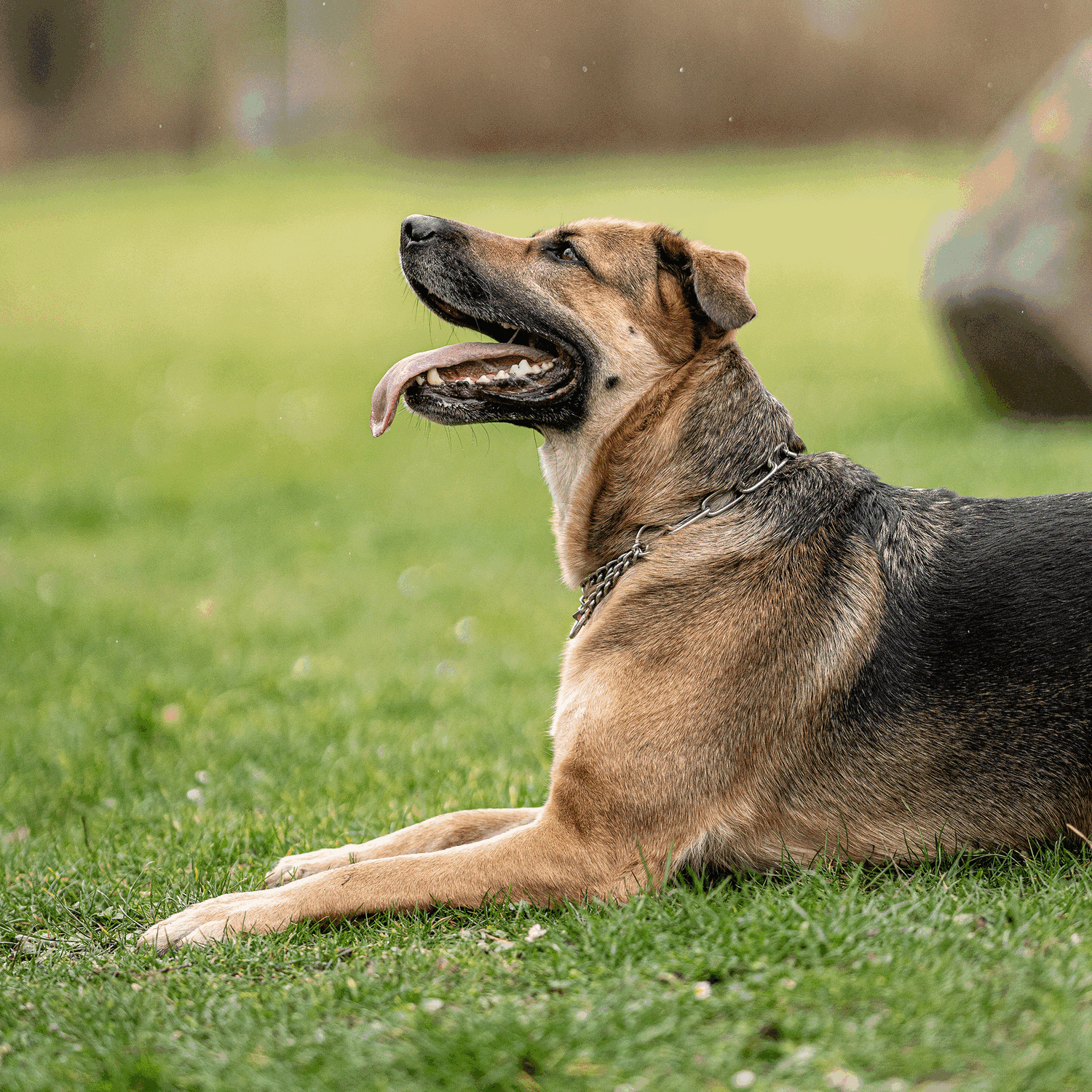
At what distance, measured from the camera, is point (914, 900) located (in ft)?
10.6

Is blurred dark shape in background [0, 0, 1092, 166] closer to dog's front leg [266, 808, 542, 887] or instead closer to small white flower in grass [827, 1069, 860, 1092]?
dog's front leg [266, 808, 542, 887]

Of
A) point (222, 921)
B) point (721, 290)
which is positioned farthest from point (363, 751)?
point (721, 290)

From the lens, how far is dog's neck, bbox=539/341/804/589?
4.02 metres

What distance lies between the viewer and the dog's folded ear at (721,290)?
396cm

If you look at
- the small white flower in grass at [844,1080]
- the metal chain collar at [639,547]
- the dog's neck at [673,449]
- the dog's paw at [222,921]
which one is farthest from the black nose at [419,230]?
the small white flower in grass at [844,1080]

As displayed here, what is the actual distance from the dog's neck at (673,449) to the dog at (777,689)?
0.04 ft

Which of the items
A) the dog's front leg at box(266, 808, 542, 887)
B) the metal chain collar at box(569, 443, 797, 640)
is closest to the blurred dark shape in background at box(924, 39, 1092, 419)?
the metal chain collar at box(569, 443, 797, 640)

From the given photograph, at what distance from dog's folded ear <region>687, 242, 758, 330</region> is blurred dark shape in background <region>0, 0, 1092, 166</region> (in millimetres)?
31503

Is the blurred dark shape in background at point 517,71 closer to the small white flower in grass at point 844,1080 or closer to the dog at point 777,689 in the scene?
the dog at point 777,689

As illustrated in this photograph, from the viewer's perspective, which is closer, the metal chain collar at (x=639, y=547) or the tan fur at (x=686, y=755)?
the tan fur at (x=686, y=755)

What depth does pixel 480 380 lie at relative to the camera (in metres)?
4.20

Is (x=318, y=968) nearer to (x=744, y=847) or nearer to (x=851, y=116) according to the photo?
(x=744, y=847)

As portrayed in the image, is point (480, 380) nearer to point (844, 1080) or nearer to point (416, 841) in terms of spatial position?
point (416, 841)

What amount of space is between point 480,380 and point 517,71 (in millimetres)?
35638
